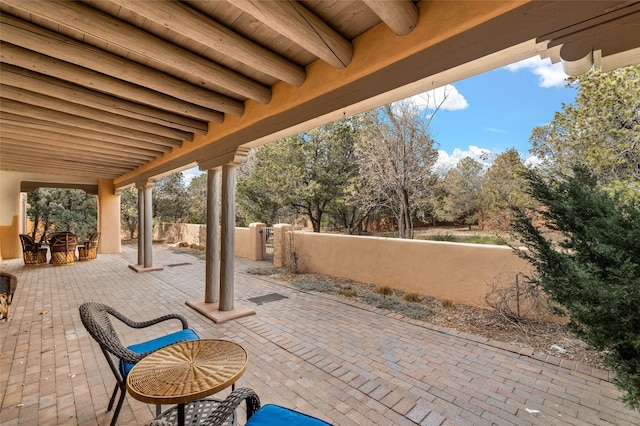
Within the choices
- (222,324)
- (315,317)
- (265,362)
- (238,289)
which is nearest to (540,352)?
(315,317)

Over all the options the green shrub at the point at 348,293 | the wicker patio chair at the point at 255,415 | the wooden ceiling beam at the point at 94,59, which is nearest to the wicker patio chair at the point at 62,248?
the wooden ceiling beam at the point at 94,59

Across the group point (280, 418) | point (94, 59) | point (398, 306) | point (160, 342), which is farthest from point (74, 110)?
point (398, 306)

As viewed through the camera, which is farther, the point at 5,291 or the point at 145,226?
the point at 145,226

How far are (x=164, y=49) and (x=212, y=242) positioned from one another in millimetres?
3210

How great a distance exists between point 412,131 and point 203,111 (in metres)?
6.13

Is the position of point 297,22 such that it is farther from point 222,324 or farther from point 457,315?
point 457,315

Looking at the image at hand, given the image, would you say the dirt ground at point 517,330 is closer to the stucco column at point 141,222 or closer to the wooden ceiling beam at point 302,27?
the wooden ceiling beam at point 302,27

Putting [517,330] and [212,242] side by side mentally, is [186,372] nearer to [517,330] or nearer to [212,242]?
[212,242]

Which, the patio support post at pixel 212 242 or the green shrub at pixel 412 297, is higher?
the patio support post at pixel 212 242

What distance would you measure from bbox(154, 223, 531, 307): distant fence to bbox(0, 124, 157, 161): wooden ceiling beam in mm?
4293

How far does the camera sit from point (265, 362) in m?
2.88

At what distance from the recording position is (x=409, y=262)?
5480 millimetres

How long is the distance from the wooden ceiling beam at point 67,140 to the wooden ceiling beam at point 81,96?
1703 millimetres

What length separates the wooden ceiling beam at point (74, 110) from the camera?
290cm
